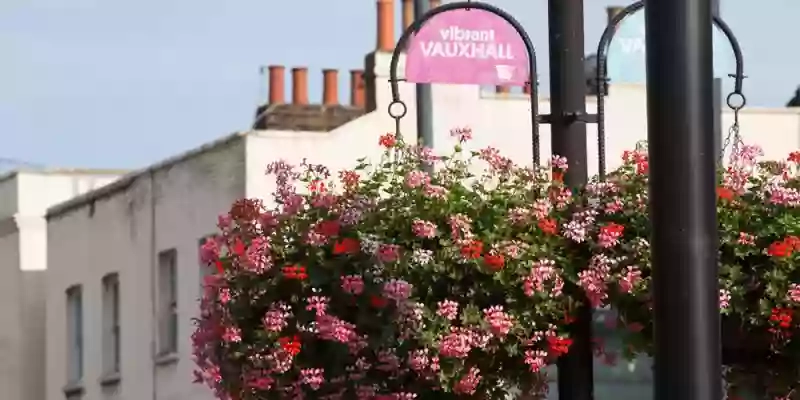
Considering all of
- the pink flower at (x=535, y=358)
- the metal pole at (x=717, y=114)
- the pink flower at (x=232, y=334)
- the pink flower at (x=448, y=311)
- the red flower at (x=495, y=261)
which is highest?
the metal pole at (x=717, y=114)

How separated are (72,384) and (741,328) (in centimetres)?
2518

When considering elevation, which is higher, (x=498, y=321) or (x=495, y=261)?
(x=495, y=261)

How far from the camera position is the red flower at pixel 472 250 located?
7359mm

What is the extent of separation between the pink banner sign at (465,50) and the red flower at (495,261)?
3.46 meters

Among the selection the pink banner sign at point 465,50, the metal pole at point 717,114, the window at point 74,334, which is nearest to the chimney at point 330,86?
the window at point 74,334

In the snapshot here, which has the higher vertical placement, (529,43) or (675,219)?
(529,43)

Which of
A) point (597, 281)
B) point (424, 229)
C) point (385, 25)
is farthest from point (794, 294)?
point (385, 25)

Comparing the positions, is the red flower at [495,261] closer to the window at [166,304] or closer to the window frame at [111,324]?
the window at [166,304]

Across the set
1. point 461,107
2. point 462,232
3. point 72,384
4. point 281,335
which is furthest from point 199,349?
point 72,384

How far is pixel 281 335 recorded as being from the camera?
7.74 m

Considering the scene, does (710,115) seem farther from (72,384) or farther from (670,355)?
(72,384)

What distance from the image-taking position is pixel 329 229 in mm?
7734

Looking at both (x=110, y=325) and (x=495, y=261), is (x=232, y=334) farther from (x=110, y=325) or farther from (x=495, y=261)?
(x=110, y=325)

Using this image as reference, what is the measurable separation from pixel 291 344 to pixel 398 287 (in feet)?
→ 1.73
